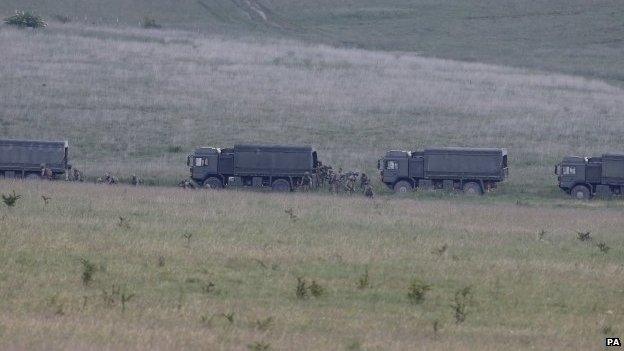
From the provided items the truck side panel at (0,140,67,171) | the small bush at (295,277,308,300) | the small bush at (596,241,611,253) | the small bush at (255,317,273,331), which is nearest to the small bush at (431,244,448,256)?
the small bush at (596,241,611,253)

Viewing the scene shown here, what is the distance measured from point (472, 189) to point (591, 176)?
4.57m

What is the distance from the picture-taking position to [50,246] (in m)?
20.7

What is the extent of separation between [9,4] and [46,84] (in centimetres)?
3828

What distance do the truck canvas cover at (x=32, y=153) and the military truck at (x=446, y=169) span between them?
12899mm

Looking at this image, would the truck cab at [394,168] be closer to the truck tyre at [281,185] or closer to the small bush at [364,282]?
the truck tyre at [281,185]

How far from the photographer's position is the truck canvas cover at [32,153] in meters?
46.3

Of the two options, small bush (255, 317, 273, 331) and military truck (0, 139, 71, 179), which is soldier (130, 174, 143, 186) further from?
small bush (255, 317, 273, 331)

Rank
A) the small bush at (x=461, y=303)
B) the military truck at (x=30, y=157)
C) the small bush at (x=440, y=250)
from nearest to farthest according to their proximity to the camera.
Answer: the small bush at (x=461, y=303) < the small bush at (x=440, y=250) < the military truck at (x=30, y=157)

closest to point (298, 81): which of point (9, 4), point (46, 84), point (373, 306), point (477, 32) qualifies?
point (46, 84)

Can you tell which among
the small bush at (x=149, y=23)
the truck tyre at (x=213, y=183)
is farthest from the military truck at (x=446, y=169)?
the small bush at (x=149, y=23)

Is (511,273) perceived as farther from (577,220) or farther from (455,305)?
(577,220)

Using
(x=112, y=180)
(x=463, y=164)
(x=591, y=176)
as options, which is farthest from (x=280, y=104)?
(x=591, y=176)

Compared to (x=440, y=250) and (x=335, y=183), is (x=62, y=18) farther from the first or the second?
(x=440, y=250)

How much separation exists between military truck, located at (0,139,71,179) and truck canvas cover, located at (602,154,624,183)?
21.2 metres
